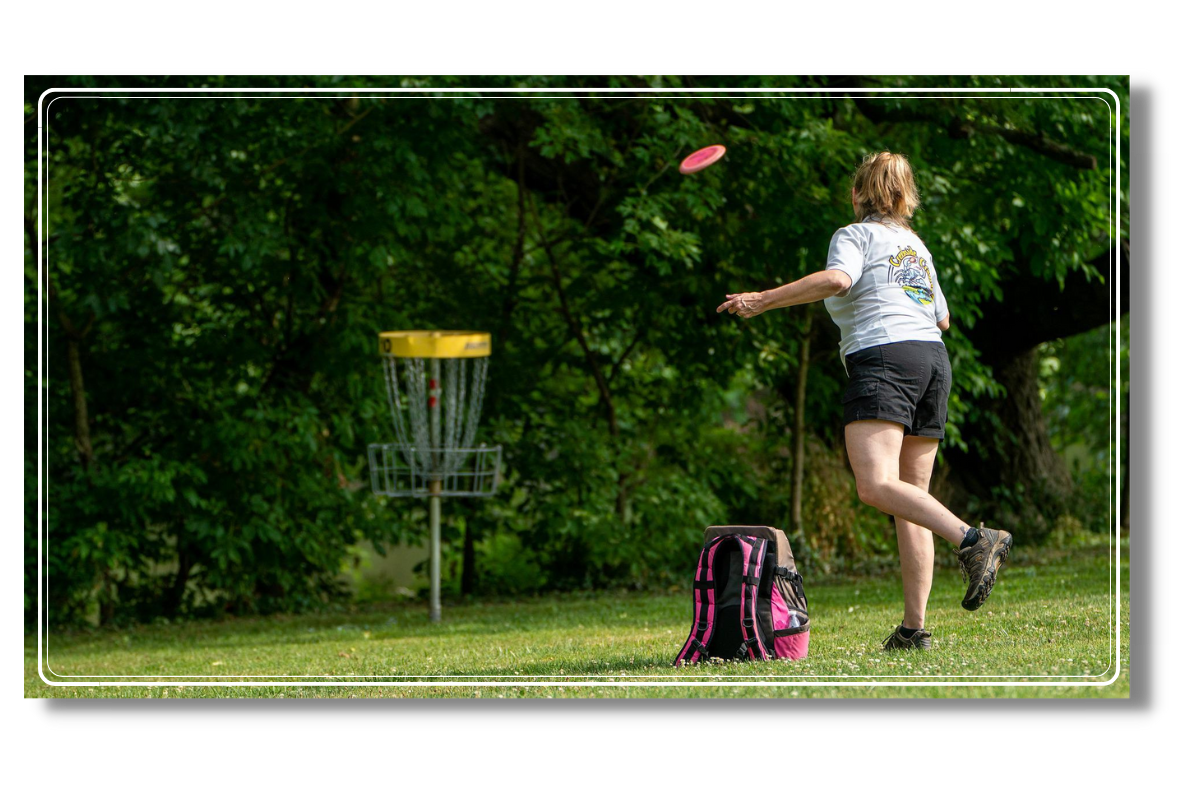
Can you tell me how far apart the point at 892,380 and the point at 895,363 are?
0.21 ft

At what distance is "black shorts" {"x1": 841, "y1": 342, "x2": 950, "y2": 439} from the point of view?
4.29 metres

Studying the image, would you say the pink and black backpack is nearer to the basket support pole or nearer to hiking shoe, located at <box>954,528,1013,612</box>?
hiking shoe, located at <box>954,528,1013,612</box>

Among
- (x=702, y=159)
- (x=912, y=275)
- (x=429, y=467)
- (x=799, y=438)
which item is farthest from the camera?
(x=799, y=438)

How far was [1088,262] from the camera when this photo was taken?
29.2 ft

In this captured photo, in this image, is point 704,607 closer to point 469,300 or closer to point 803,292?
point 803,292

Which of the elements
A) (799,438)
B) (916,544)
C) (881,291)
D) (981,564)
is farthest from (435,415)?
(981,564)

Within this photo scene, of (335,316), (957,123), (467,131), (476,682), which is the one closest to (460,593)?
(335,316)

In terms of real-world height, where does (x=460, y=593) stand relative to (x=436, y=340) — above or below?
below

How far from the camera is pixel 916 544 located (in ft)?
15.1

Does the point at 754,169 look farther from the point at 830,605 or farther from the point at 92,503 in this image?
the point at 92,503

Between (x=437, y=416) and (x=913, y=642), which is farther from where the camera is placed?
(x=437, y=416)

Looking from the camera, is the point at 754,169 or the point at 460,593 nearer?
the point at 754,169

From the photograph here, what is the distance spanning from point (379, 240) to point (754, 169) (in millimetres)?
2636

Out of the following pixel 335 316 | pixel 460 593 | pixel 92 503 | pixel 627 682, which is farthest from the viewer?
pixel 460 593
